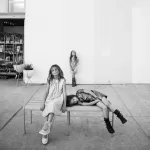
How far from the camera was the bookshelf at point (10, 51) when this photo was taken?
958cm

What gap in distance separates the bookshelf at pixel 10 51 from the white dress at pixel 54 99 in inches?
261

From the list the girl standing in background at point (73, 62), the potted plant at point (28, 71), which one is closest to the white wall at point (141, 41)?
the girl standing in background at point (73, 62)

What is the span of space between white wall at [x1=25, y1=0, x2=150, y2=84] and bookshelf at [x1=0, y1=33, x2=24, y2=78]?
5.71 feet

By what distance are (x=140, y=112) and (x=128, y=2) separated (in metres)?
5.14

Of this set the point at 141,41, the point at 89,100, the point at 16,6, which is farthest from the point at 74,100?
the point at 16,6

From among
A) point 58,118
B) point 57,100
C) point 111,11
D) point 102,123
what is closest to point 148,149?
point 102,123

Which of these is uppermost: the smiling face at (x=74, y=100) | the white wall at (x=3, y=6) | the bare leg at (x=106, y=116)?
the white wall at (x=3, y=6)

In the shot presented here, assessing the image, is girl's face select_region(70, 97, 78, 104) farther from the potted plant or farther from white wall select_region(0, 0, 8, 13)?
white wall select_region(0, 0, 8, 13)

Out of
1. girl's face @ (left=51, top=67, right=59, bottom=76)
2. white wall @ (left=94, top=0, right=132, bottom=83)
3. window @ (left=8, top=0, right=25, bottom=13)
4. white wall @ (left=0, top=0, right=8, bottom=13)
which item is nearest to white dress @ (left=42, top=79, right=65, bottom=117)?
girl's face @ (left=51, top=67, right=59, bottom=76)

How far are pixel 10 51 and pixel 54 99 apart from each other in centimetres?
720

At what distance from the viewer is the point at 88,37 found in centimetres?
807

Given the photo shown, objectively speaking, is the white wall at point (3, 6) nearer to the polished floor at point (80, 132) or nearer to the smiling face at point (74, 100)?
the polished floor at point (80, 132)

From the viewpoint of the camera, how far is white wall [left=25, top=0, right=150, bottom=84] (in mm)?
8008

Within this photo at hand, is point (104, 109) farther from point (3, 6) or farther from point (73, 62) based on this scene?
point (3, 6)
